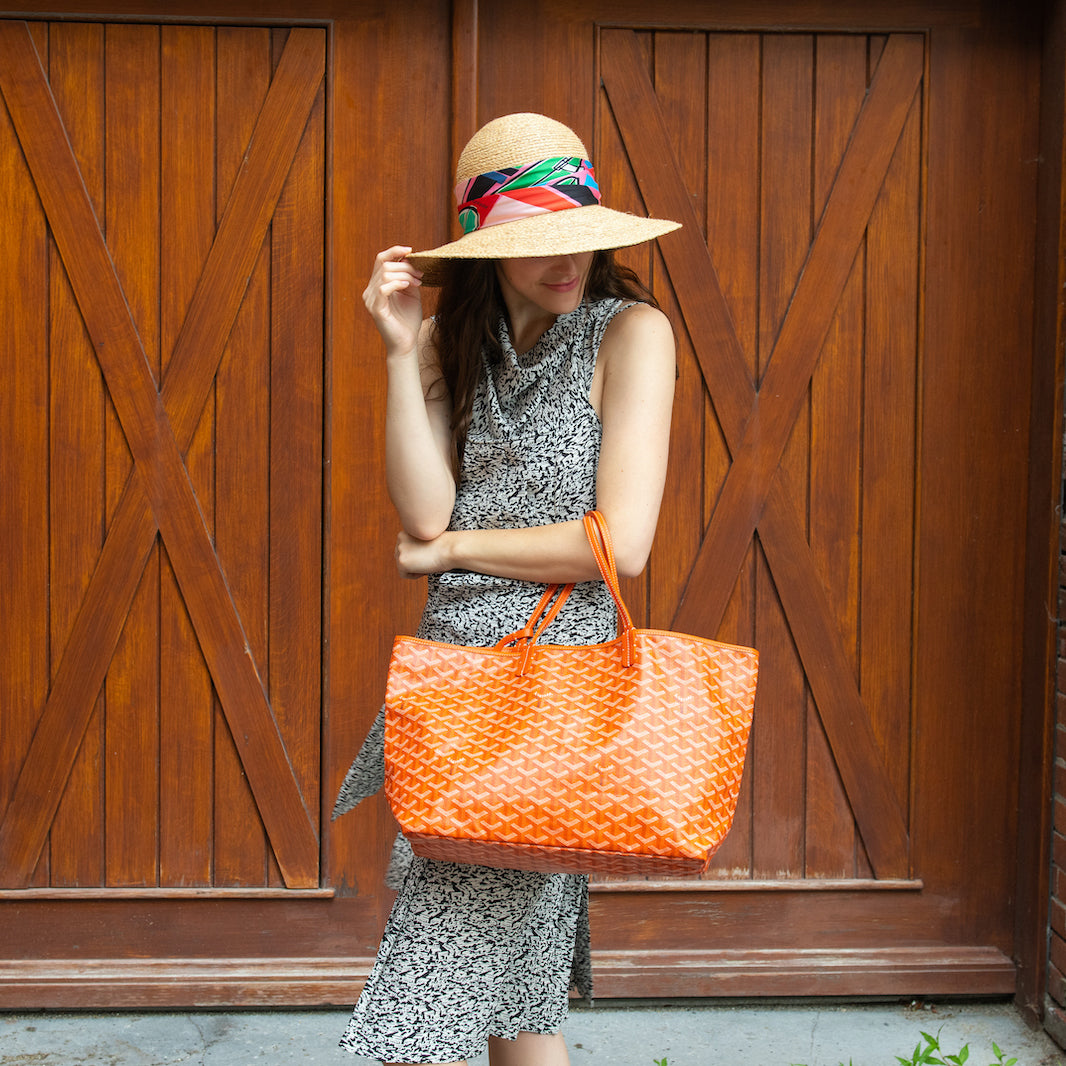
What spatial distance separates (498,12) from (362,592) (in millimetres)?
1530

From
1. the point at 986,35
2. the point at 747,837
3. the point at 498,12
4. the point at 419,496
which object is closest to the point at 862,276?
the point at 986,35

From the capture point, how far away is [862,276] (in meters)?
3.10

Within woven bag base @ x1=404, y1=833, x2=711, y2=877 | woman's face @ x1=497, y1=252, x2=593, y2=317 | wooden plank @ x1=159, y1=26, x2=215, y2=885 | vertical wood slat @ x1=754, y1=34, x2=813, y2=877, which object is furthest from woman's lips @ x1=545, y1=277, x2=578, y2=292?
wooden plank @ x1=159, y1=26, x2=215, y2=885

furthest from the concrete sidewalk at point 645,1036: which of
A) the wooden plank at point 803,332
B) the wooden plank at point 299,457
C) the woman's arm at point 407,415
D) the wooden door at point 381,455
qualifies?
the woman's arm at point 407,415

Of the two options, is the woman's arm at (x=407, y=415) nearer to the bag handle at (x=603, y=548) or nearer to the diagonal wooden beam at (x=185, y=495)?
the bag handle at (x=603, y=548)

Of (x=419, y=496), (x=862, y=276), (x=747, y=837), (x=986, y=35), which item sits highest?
(x=986, y=35)

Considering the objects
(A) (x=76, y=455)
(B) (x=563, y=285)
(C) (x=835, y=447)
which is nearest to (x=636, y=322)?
(B) (x=563, y=285)

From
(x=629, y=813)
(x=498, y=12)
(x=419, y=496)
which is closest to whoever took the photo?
(x=629, y=813)

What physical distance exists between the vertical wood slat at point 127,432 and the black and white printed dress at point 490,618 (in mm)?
1455

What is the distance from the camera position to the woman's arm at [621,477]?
1.72 meters

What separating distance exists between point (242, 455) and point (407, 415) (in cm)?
140

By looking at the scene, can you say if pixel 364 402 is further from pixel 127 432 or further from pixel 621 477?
pixel 621 477

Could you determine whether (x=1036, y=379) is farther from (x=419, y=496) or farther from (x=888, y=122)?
(x=419, y=496)

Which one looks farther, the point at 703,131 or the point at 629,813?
the point at 703,131
